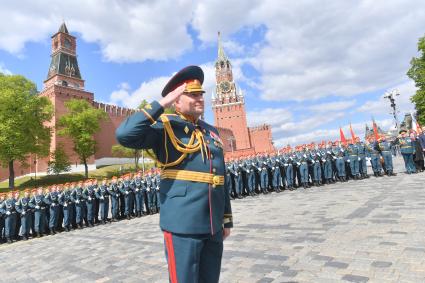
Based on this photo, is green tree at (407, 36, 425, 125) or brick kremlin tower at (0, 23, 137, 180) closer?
green tree at (407, 36, 425, 125)

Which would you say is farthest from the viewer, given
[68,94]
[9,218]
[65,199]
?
[68,94]

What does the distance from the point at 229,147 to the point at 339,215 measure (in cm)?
7553

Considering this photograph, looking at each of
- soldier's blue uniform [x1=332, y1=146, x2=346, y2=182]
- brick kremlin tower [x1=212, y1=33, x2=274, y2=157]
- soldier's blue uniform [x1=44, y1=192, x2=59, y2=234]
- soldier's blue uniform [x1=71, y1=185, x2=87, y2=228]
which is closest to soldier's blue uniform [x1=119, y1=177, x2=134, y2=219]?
soldier's blue uniform [x1=71, y1=185, x2=87, y2=228]

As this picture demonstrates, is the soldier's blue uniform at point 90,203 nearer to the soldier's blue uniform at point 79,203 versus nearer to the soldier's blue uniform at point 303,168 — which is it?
the soldier's blue uniform at point 79,203

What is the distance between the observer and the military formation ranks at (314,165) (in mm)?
12930

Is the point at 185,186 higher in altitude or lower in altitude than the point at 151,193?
higher

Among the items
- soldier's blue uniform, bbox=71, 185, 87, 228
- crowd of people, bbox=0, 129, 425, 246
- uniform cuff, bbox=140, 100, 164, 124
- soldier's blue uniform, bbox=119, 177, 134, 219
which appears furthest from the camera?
soldier's blue uniform, bbox=119, 177, 134, 219

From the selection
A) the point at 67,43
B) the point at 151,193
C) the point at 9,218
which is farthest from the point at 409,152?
the point at 67,43

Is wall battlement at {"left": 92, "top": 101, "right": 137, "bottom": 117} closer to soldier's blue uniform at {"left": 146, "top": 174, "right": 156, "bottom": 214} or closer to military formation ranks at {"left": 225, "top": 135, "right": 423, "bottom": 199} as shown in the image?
soldier's blue uniform at {"left": 146, "top": 174, "right": 156, "bottom": 214}

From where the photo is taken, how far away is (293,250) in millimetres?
4688

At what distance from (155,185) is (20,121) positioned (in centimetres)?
2469

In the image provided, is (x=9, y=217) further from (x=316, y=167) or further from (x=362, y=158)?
(x=362, y=158)

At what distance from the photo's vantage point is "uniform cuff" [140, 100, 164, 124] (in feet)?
6.94

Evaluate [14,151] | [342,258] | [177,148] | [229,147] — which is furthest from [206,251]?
[229,147]
